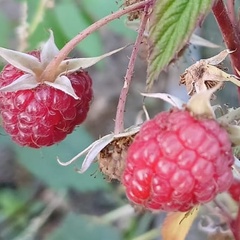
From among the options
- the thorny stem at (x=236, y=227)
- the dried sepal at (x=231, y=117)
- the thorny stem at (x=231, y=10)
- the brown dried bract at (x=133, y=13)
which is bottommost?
the thorny stem at (x=236, y=227)

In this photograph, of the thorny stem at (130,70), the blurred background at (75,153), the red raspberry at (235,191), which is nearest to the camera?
the thorny stem at (130,70)

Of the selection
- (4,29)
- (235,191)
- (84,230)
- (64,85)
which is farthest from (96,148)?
(84,230)

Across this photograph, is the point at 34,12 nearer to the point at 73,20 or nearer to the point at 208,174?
the point at 73,20

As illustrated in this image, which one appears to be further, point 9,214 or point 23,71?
point 9,214

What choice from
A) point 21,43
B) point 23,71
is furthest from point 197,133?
point 21,43

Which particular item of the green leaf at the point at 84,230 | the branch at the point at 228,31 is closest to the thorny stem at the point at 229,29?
the branch at the point at 228,31

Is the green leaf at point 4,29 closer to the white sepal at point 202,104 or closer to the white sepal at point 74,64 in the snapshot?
the white sepal at point 74,64
